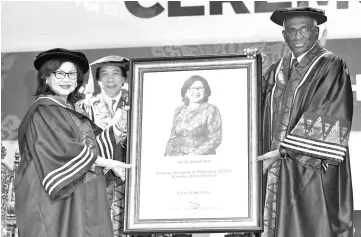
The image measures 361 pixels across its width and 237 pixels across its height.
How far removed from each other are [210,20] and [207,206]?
225 centimetres

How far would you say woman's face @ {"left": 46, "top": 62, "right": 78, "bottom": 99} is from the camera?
19.7 feet

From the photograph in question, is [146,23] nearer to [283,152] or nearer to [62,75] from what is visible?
[62,75]

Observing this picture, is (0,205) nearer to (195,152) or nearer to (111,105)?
(111,105)

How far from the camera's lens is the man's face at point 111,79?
667cm

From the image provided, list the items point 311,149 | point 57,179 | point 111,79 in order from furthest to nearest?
point 111,79, point 311,149, point 57,179

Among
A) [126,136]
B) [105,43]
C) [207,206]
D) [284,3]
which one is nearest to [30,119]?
[126,136]

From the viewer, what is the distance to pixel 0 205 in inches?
282

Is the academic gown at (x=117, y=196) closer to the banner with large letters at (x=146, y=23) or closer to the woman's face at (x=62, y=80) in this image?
the woman's face at (x=62, y=80)

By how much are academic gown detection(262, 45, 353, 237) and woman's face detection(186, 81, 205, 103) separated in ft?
1.66

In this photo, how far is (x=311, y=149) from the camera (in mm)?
5836

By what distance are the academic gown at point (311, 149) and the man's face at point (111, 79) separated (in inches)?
48.2

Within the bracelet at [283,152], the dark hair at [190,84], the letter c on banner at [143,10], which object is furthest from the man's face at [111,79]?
the bracelet at [283,152]

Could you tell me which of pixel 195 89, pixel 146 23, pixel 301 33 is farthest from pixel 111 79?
pixel 301 33

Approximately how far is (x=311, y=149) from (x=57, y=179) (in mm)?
1685
